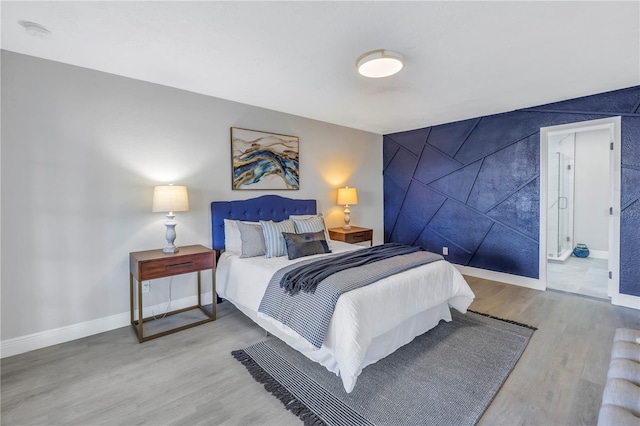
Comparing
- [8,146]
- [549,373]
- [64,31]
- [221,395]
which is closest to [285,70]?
[64,31]

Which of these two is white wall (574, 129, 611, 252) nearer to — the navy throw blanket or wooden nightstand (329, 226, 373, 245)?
wooden nightstand (329, 226, 373, 245)

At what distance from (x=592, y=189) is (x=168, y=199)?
7.34 metres

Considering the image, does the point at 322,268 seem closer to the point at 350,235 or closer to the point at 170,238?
the point at 170,238

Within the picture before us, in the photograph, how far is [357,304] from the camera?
1919 mm

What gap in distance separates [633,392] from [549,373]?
1.01 metres

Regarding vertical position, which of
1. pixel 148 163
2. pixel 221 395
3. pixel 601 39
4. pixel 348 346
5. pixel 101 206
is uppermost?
pixel 601 39

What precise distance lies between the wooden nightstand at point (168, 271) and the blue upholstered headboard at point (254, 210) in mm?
322

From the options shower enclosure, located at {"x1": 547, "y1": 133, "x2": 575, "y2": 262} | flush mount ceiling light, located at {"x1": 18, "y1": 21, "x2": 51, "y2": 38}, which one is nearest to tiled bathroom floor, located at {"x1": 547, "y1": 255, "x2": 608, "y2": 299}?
shower enclosure, located at {"x1": 547, "y1": 133, "x2": 575, "y2": 262}

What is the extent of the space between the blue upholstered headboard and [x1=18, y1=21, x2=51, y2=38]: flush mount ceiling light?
6.35ft

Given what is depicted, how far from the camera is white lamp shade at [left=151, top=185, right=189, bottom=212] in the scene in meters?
2.80

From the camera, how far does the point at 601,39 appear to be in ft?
7.12

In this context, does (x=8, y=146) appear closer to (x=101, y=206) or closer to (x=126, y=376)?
(x=101, y=206)

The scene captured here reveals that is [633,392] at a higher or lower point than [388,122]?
lower

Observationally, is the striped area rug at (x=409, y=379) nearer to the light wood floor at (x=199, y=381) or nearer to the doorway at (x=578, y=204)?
the light wood floor at (x=199, y=381)
